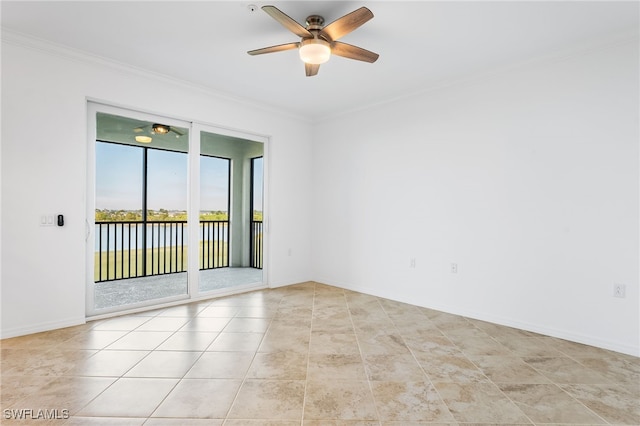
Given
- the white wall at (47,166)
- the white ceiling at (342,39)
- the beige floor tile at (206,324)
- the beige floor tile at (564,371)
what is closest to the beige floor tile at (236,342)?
the beige floor tile at (206,324)

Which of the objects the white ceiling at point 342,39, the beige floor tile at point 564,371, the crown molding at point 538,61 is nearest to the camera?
the beige floor tile at point 564,371

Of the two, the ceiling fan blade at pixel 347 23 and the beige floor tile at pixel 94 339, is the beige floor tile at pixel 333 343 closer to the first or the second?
the beige floor tile at pixel 94 339

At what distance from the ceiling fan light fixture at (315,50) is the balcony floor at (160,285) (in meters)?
3.22

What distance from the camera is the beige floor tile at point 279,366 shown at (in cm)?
224

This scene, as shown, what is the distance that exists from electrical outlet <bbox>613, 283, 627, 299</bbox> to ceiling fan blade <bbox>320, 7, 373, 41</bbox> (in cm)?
303

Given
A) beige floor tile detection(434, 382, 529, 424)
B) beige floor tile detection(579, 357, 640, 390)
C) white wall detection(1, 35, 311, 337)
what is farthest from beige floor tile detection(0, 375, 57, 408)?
beige floor tile detection(579, 357, 640, 390)

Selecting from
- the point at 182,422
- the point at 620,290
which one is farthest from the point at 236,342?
the point at 620,290

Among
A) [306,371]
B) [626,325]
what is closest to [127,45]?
[306,371]

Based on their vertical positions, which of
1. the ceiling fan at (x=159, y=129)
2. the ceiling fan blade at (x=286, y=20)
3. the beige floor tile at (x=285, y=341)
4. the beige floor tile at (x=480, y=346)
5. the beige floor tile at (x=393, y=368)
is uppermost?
the ceiling fan blade at (x=286, y=20)

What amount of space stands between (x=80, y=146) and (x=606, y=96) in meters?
5.01

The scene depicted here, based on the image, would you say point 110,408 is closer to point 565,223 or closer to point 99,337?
point 99,337

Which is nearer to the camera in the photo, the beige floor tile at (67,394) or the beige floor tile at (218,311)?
the beige floor tile at (67,394)

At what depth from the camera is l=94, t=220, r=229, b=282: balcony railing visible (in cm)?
468

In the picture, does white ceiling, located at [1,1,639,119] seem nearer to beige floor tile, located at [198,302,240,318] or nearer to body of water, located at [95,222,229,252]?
body of water, located at [95,222,229,252]
